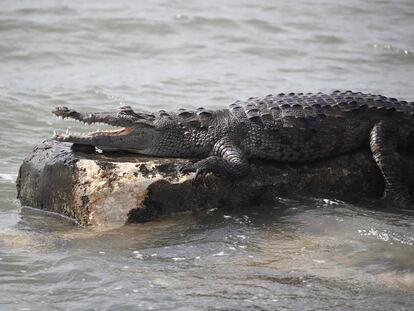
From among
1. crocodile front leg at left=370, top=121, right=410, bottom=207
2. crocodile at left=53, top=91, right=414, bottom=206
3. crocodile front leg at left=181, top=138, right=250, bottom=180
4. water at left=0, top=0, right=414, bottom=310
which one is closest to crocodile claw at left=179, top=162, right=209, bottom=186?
crocodile front leg at left=181, top=138, right=250, bottom=180

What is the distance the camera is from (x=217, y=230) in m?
5.83

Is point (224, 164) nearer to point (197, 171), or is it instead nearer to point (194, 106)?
point (197, 171)

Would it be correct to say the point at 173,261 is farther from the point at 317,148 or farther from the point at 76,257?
the point at 317,148

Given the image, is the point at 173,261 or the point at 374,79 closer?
the point at 173,261

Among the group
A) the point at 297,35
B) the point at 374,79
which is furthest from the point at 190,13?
the point at 374,79

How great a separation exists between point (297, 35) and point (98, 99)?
5.67 metres

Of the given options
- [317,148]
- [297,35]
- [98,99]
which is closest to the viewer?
[317,148]

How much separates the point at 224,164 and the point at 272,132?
633 mm

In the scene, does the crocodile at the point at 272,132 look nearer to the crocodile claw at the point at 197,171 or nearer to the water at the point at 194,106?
the crocodile claw at the point at 197,171

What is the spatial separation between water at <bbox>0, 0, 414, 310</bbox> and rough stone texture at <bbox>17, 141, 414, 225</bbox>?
131 millimetres

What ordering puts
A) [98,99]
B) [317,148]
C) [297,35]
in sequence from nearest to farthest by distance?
[317,148] → [98,99] → [297,35]

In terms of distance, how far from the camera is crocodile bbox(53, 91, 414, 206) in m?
6.33

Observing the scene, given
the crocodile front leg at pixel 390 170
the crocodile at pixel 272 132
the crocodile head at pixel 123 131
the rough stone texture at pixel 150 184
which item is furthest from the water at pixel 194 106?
the crocodile head at pixel 123 131

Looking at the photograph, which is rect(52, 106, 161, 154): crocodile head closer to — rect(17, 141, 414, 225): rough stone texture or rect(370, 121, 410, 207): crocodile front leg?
rect(17, 141, 414, 225): rough stone texture
